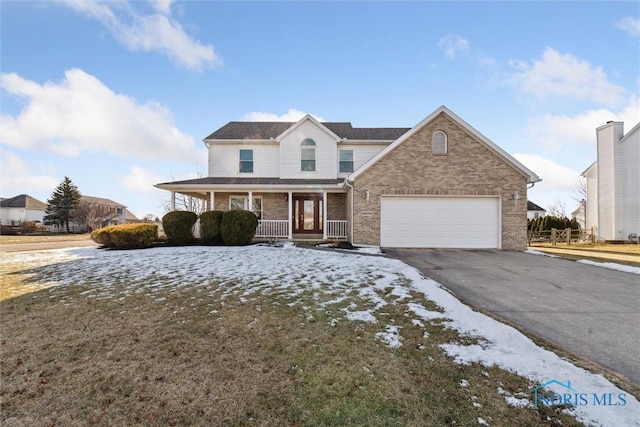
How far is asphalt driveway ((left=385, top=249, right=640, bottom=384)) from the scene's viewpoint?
12.5 feet

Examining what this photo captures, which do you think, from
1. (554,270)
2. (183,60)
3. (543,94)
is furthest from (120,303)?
(543,94)

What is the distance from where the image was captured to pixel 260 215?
1711cm

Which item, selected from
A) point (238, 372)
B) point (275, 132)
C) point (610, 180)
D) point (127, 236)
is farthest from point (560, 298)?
point (610, 180)

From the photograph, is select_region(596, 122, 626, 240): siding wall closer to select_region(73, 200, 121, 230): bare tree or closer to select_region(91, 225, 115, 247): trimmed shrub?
select_region(91, 225, 115, 247): trimmed shrub

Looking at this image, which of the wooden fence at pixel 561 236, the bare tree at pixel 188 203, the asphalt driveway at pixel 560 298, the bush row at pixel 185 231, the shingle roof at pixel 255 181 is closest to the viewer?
the asphalt driveway at pixel 560 298

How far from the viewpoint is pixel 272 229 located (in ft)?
53.3

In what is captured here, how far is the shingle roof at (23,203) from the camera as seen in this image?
169 feet

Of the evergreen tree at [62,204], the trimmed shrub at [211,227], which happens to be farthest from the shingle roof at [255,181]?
the evergreen tree at [62,204]

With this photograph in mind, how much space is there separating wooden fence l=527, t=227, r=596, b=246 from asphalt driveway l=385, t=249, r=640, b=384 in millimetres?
11784

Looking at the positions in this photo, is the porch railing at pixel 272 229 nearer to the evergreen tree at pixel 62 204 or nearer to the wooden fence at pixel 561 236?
the wooden fence at pixel 561 236

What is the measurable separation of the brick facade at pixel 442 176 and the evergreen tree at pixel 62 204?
4399cm

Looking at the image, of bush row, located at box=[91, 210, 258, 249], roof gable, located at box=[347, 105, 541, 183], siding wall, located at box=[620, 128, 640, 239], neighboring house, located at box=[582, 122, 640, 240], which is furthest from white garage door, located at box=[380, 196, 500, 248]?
neighboring house, located at box=[582, 122, 640, 240]

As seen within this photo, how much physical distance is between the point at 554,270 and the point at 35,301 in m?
12.8

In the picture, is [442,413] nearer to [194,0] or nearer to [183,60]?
[194,0]
